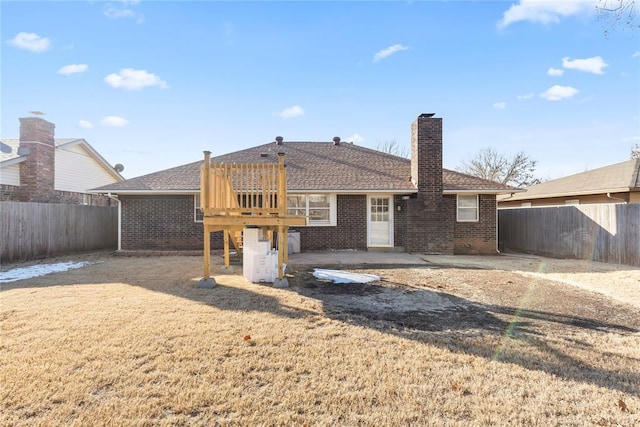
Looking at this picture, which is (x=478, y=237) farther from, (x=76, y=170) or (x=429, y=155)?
(x=76, y=170)

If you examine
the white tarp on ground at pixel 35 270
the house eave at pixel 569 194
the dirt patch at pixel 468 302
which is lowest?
the dirt patch at pixel 468 302

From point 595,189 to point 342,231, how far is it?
36.6 ft

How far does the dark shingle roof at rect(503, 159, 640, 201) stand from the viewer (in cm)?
1355

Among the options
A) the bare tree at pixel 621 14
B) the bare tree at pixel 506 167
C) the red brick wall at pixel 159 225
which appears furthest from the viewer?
the bare tree at pixel 506 167

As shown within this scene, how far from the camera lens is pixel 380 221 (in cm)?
1301

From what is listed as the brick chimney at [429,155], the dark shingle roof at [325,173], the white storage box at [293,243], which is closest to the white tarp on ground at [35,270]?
the dark shingle roof at [325,173]

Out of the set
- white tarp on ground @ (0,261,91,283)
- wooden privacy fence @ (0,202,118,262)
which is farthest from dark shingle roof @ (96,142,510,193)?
white tarp on ground @ (0,261,91,283)

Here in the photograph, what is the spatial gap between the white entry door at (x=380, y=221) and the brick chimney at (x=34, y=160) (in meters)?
13.9

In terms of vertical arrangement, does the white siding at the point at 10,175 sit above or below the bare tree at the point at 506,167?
below

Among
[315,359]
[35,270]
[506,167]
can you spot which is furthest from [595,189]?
[506,167]

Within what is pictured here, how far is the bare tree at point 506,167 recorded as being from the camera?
34.5 m

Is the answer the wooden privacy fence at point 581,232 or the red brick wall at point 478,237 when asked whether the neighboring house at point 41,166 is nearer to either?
the red brick wall at point 478,237

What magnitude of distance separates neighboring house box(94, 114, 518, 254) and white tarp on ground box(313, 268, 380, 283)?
4683 millimetres

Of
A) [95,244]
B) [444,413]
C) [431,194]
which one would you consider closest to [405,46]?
[431,194]
